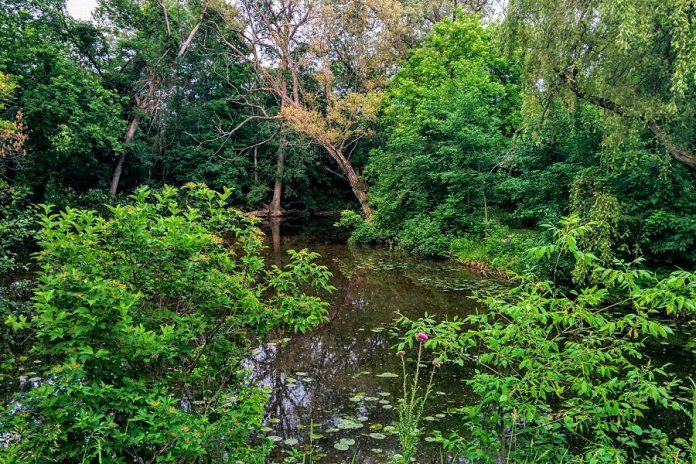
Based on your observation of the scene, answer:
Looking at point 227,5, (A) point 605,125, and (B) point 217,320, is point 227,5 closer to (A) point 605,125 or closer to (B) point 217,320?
(A) point 605,125

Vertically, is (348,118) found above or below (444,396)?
above

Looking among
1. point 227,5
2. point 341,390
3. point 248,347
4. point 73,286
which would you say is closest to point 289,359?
point 341,390

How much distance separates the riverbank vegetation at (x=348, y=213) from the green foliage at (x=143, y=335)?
0.02 m

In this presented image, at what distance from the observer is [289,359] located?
621 cm

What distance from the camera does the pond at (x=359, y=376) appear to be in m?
4.18

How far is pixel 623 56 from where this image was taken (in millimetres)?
8062

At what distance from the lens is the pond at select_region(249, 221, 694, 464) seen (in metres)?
4.18

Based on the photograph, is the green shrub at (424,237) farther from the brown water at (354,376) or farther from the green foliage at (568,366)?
the green foliage at (568,366)

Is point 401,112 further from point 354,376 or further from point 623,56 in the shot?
point 354,376

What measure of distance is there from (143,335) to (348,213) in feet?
57.6

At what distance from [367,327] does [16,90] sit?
15709 mm

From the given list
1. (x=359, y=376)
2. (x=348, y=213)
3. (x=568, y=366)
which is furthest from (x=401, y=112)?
(x=568, y=366)

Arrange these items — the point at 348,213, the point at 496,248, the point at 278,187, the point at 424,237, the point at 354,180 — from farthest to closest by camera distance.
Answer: the point at 278,187
the point at 354,180
the point at 348,213
the point at 424,237
the point at 496,248

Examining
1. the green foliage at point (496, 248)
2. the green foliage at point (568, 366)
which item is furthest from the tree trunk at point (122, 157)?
the green foliage at point (568, 366)
